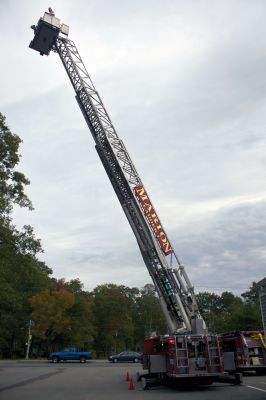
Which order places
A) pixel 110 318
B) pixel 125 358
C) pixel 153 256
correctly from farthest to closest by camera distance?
pixel 110 318 < pixel 125 358 < pixel 153 256

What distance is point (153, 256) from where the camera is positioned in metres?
16.6

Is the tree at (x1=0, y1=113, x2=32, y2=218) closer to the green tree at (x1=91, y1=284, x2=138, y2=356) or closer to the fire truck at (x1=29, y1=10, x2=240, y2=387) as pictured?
the fire truck at (x1=29, y1=10, x2=240, y2=387)

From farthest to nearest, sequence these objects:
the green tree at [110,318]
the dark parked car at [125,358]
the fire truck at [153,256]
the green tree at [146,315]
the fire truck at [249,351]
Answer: the green tree at [146,315], the green tree at [110,318], the dark parked car at [125,358], the fire truck at [249,351], the fire truck at [153,256]

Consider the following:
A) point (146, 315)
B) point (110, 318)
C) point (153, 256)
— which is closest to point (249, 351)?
point (153, 256)

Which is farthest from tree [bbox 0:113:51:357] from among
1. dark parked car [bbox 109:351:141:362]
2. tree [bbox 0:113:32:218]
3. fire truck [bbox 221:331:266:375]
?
dark parked car [bbox 109:351:141:362]

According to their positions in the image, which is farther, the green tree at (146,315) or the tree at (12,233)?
the green tree at (146,315)

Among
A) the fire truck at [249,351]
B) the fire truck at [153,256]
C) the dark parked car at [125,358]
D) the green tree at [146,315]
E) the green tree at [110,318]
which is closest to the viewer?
the fire truck at [153,256]

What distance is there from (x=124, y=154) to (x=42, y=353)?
188 feet

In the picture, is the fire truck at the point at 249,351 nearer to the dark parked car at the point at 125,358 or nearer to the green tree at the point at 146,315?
the dark parked car at the point at 125,358

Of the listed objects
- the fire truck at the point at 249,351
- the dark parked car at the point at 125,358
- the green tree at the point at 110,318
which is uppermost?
the green tree at the point at 110,318

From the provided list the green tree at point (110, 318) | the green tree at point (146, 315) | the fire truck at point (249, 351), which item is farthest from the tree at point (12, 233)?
the green tree at point (146, 315)

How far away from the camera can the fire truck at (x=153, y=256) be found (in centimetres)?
1480

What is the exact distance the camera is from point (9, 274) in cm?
1770

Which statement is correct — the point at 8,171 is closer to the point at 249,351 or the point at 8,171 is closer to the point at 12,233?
the point at 12,233
